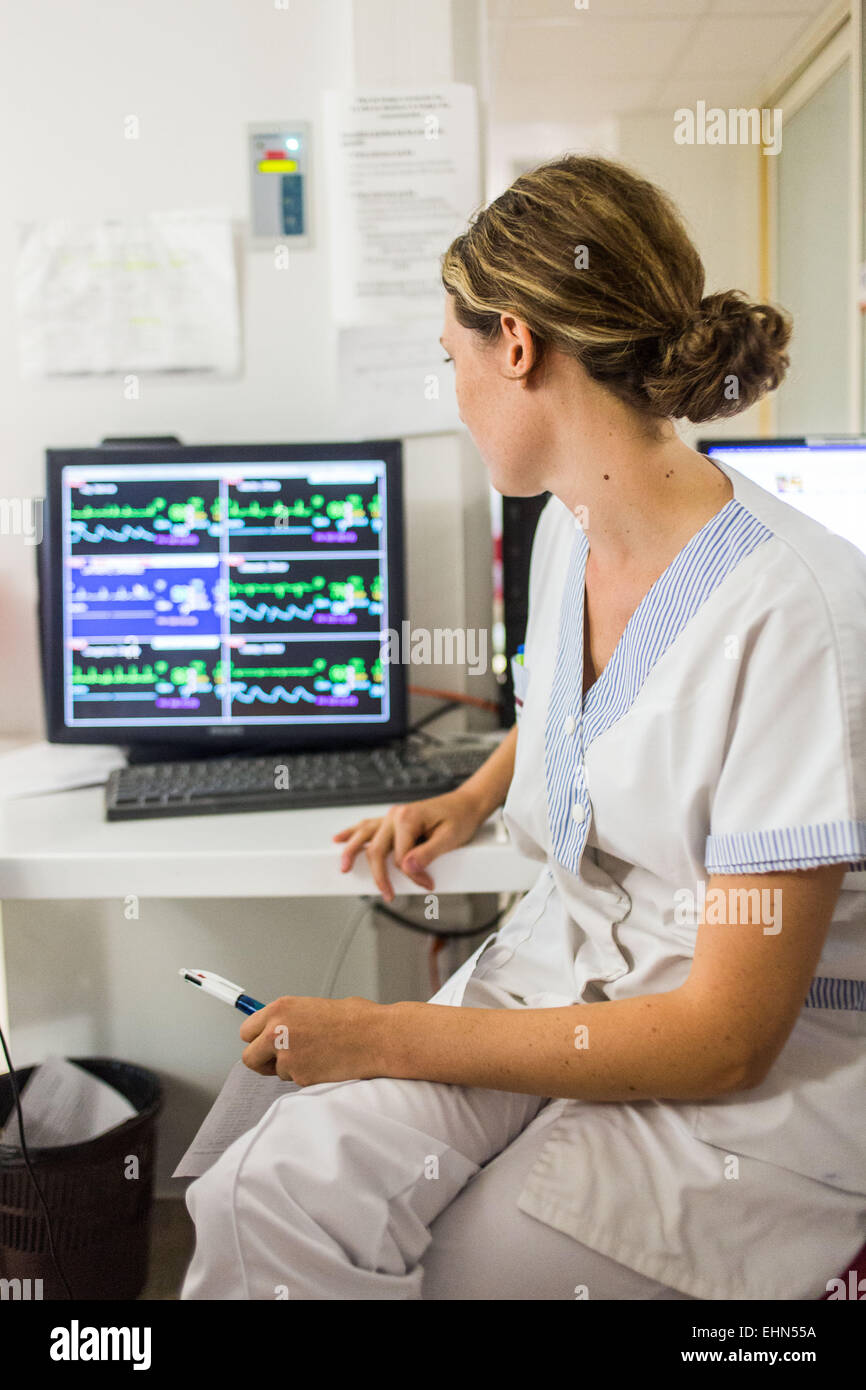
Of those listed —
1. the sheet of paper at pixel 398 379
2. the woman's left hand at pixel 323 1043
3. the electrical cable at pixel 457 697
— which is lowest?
the woman's left hand at pixel 323 1043

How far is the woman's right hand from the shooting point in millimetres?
1034

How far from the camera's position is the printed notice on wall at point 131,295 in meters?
1.52

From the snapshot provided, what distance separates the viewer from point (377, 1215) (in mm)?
727

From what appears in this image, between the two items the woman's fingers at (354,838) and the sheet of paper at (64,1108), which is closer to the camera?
the woman's fingers at (354,838)

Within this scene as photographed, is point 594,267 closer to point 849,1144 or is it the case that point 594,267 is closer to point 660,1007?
point 660,1007

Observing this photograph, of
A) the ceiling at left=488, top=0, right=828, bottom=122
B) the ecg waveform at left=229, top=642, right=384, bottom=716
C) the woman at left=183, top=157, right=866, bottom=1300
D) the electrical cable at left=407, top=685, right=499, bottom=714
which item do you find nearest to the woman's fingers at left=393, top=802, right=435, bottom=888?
the woman at left=183, top=157, right=866, bottom=1300

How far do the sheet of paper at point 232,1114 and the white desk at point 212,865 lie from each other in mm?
198

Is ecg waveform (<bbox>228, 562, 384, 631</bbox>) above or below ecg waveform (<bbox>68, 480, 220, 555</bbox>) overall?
below

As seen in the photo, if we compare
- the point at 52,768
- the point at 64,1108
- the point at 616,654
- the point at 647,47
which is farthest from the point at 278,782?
the point at 647,47

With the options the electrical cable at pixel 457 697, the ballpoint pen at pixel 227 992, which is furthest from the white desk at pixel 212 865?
the electrical cable at pixel 457 697

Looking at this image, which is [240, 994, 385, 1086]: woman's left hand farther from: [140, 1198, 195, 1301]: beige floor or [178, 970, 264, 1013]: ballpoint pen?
[140, 1198, 195, 1301]: beige floor

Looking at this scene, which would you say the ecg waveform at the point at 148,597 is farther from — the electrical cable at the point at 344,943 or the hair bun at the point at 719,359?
the hair bun at the point at 719,359

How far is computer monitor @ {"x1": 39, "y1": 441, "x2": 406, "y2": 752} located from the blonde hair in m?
0.52

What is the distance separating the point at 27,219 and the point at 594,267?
109cm
